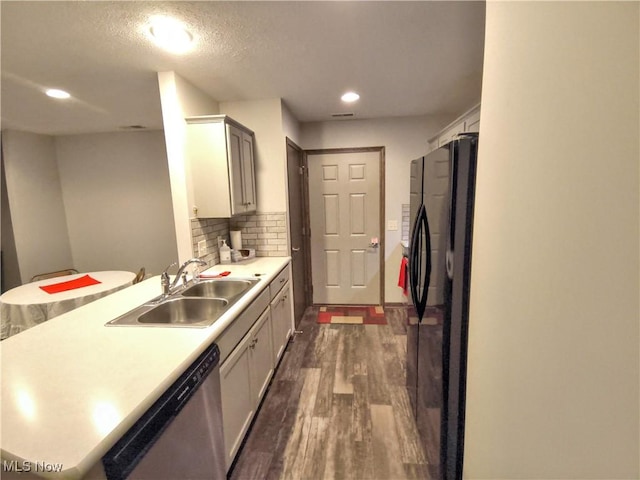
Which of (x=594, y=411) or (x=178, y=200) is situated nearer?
(x=594, y=411)

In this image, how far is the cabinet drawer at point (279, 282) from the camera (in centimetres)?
222

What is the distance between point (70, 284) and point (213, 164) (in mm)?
1778

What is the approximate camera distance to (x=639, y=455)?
34 centimetres

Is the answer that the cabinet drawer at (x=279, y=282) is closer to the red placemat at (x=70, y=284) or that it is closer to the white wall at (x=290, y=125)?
the white wall at (x=290, y=125)

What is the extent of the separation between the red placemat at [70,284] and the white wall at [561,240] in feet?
10.3

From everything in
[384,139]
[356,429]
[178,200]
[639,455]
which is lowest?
[356,429]

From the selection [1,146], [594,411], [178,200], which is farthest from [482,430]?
[1,146]

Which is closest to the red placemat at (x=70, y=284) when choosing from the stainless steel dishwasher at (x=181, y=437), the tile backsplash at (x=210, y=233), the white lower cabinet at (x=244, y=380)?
the tile backsplash at (x=210, y=233)

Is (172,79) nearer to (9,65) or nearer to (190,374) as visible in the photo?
(9,65)

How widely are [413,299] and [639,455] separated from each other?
134cm

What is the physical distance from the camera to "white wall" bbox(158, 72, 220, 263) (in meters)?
2.02

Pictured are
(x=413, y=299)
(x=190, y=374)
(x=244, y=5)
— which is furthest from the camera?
(x=413, y=299)

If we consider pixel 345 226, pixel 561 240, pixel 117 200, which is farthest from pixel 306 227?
pixel 561 240

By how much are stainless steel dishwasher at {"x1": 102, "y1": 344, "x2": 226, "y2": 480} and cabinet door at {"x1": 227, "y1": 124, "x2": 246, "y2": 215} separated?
4.31 feet
